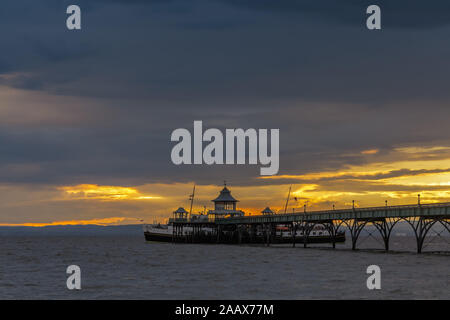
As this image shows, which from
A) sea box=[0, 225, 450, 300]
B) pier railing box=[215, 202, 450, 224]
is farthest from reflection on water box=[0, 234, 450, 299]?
pier railing box=[215, 202, 450, 224]

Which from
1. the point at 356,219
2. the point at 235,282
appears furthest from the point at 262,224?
the point at 235,282

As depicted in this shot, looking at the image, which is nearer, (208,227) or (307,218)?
(307,218)

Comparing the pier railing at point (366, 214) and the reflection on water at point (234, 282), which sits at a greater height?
the pier railing at point (366, 214)

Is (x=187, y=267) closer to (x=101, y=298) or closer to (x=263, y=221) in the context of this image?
(x=101, y=298)

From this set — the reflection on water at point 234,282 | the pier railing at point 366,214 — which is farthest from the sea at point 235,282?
the pier railing at point 366,214

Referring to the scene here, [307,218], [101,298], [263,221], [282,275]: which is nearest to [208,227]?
[263,221]

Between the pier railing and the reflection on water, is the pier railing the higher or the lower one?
the higher one

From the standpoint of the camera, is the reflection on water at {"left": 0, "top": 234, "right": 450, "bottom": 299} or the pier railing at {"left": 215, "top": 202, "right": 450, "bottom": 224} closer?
the reflection on water at {"left": 0, "top": 234, "right": 450, "bottom": 299}

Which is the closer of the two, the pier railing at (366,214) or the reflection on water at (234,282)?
the reflection on water at (234,282)

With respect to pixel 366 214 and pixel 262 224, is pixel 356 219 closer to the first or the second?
pixel 366 214

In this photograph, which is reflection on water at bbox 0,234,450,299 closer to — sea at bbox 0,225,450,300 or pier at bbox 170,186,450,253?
sea at bbox 0,225,450,300

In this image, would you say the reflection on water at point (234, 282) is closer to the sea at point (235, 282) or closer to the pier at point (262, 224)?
the sea at point (235, 282)
